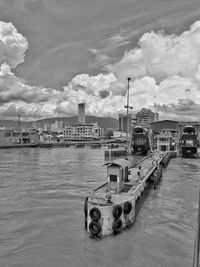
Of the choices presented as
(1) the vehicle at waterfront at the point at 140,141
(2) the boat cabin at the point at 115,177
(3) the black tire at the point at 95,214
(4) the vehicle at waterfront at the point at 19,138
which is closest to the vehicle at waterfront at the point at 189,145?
(1) the vehicle at waterfront at the point at 140,141

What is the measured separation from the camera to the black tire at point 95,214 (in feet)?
47.1

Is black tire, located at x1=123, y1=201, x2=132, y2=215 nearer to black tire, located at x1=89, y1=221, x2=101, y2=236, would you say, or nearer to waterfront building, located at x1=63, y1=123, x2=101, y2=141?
black tire, located at x1=89, y1=221, x2=101, y2=236

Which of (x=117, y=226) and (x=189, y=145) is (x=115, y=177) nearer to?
(x=117, y=226)

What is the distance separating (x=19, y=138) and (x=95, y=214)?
121251mm

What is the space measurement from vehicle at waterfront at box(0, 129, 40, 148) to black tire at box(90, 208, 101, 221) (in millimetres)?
107821

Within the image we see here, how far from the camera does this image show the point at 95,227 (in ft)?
47.4

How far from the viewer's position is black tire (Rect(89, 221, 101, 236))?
1438cm

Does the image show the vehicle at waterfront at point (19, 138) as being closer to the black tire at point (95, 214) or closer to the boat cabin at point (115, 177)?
the boat cabin at point (115, 177)

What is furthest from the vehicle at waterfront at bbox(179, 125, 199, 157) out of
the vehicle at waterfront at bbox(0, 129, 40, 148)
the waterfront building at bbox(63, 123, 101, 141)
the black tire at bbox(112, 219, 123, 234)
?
the waterfront building at bbox(63, 123, 101, 141)

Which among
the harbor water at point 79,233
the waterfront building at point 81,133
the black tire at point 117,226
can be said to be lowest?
the harbor water at point 79,233

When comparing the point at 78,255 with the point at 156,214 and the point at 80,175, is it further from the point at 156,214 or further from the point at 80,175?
the point at 80,175

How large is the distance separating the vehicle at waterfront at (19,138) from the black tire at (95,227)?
108 m

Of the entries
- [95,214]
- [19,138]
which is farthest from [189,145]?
[19,138]

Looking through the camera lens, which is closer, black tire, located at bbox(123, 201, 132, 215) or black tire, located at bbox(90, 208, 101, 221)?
black tire, located at bbox(90, 208, 101, 221)
